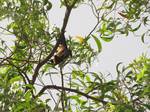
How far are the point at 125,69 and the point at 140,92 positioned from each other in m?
0.30

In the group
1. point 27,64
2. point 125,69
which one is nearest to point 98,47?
point 125,69

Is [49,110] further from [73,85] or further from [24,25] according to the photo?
[24,25]

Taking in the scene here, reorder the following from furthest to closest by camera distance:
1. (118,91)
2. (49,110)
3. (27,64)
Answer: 1. (27,64)
2. (118,91)
3. (49,110)

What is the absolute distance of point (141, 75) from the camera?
4.24 meters

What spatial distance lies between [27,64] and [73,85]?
75 centimetres

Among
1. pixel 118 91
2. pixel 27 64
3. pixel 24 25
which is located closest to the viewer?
pixel 118 91

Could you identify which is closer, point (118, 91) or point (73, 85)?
point (118, 91)

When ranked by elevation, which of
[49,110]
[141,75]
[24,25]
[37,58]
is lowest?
Result: [49,110]

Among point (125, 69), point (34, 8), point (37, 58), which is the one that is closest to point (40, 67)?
point (37, 58)

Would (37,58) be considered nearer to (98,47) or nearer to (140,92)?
(98,47)

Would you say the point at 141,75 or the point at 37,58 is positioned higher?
the point at 37,58

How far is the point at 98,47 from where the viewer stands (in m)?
4.52

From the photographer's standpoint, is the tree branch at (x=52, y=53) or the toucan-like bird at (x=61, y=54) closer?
the tree branch at (x=52, y=53)

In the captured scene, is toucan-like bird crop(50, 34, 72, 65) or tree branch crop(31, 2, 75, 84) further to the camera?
toucan-like bird crop(50, 34, 72, 65)
